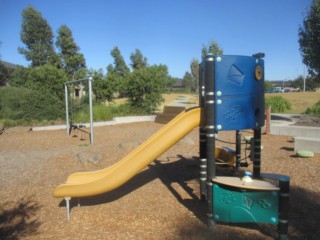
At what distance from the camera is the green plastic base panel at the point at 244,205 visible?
325cm

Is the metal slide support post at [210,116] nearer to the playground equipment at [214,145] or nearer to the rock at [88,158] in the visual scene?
the playground equipment at [214,145]

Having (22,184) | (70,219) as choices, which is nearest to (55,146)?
(22,184)

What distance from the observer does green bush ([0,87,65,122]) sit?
15400mm

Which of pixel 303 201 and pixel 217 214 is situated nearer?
pixel 217 214

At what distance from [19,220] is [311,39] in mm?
14213

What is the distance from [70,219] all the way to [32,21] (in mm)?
34560

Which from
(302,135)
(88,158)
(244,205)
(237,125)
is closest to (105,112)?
(88,158)

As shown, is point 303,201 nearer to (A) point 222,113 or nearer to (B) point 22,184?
(A) point 222,113

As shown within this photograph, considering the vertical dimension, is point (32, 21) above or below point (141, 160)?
above

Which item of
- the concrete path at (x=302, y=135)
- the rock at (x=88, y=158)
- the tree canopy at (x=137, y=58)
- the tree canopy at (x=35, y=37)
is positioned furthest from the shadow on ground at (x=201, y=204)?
the tree canopy at (x=137, y=58)

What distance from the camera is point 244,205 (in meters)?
3.37

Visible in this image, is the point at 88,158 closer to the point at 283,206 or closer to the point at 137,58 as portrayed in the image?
the point at 283,206

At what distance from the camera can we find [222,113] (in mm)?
3730

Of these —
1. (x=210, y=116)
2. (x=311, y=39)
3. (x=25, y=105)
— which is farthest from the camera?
(x=25, y=105)
